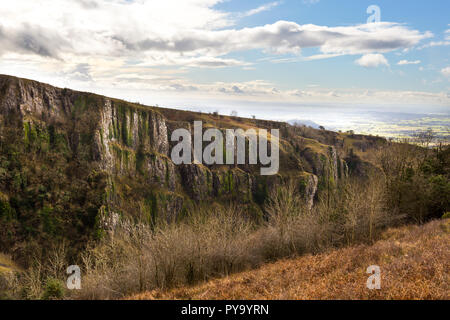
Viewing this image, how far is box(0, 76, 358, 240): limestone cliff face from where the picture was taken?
448ft

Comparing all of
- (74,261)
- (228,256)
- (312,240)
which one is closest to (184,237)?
(228,256)

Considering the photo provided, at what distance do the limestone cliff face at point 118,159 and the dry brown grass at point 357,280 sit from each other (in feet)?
357

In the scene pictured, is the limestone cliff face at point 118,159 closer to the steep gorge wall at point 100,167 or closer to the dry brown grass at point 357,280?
the steep gorge wall at point 100,167

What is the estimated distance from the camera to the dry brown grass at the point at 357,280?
13930 mm

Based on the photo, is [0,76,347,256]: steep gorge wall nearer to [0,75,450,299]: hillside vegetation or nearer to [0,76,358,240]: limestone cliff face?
[0,76,358,240]: limestone cliff face

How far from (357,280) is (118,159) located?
521ft

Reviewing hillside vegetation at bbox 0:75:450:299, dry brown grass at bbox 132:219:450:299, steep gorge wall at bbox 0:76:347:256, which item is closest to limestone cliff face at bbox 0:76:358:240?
steep gorge wall at bbox 0:76:347:256

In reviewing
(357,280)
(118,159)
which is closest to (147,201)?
(118,159)

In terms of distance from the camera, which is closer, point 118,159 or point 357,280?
point 357,280

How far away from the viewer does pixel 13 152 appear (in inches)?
5000

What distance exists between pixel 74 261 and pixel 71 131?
7994 centimetres

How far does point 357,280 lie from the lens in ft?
53.1

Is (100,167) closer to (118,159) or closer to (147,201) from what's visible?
(118,159)

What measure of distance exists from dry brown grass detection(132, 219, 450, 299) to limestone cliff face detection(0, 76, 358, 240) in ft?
357
